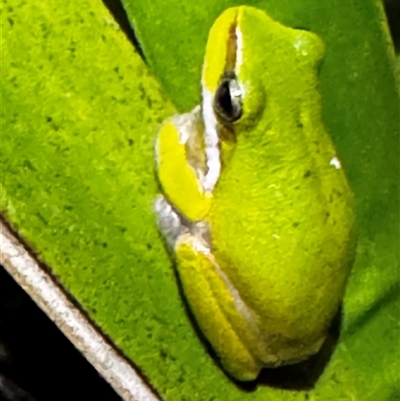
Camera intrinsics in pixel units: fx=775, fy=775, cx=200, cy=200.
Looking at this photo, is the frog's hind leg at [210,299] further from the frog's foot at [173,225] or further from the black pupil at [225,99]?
the black pupil at [225,99]

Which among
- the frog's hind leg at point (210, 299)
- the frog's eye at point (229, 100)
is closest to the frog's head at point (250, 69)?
the frog's eye at point (229, 100)

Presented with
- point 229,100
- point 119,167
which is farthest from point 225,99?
point 119,167

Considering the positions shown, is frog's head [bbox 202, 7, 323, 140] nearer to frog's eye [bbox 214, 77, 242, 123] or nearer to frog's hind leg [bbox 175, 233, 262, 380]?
frog's eye [bbox 214, 77, 242, 123]

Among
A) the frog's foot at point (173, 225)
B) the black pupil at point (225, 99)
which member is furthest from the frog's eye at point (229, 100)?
the frog's foot at point (173, 225)

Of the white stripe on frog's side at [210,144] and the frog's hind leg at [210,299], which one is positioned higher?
the white stripe on frog's side at [210,144]

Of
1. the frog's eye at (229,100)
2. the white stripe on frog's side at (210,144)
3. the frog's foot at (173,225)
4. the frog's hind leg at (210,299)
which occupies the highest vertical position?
the frog's eye at (229,100)

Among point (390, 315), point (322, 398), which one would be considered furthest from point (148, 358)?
point (390, 315)

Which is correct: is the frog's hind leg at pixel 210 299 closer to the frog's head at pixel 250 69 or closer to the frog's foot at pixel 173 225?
the frog's foot at pixel 173 225

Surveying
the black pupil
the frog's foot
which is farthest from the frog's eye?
the frog's foot
